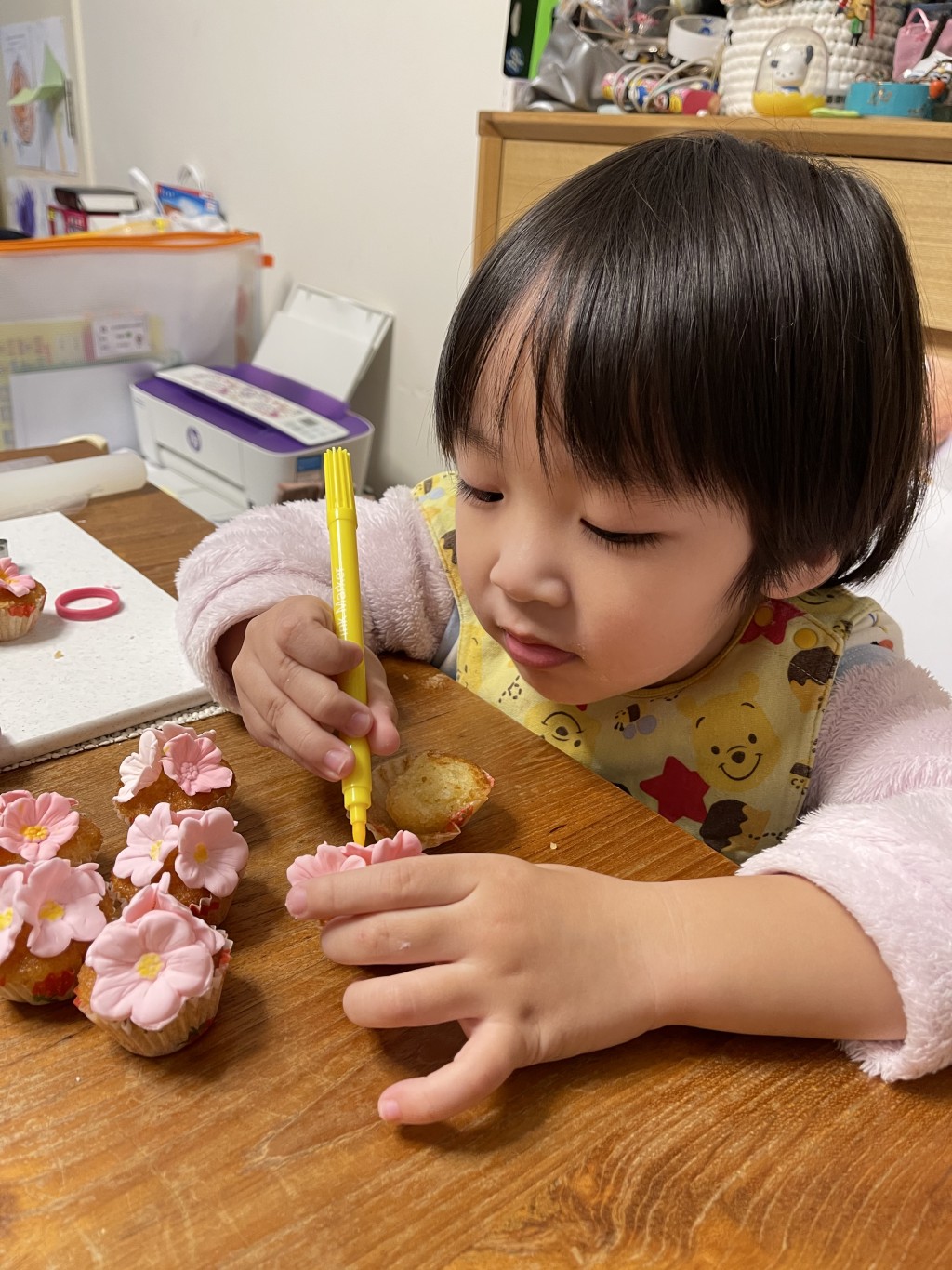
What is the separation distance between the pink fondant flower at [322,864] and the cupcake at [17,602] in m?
0.35

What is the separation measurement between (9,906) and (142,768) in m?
0.11

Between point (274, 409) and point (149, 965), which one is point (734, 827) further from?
point (274, 409)

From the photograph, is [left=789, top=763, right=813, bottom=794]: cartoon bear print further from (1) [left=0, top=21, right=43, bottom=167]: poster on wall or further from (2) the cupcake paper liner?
(1) [left=0, top=21, right=43, bottom=167]: poster on wall

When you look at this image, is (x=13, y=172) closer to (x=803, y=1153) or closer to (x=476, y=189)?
(x=476, y=189)

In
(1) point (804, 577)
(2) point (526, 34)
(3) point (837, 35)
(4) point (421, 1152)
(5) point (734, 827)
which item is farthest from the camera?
(2) point (526, 34)

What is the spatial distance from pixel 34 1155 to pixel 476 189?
55.2 inches

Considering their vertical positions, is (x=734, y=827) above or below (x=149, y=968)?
below

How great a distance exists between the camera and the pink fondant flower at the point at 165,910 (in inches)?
14.2

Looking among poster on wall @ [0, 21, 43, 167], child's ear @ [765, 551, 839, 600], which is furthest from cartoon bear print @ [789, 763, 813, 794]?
poster on wall @ [0, 21, 43, 167]

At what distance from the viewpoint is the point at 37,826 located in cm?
42

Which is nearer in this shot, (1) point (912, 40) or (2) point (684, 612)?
(2) point (684, 612)

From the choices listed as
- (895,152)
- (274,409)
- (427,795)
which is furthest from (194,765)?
(274,409)

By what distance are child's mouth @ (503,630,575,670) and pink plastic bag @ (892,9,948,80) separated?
82 centimetres

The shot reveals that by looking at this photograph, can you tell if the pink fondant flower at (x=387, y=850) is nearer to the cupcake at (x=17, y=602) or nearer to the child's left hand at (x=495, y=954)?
the child's left hand at (x=495, y=954)
